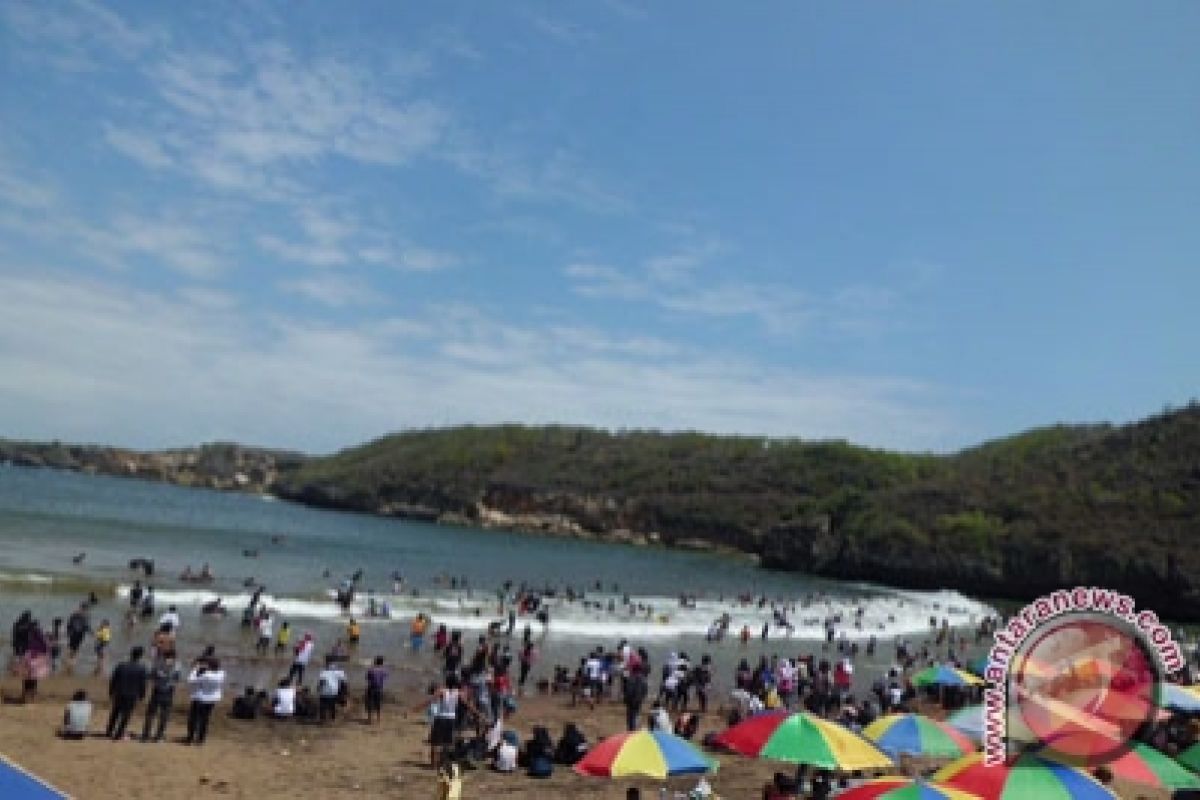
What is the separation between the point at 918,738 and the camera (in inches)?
585

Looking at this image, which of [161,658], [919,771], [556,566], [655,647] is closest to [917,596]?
[556,566]

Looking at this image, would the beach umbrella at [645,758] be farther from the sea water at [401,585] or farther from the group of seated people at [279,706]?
the sea water at [401,585]

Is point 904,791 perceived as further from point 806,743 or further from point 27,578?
point 27,578

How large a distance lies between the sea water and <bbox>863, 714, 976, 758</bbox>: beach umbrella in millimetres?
17137

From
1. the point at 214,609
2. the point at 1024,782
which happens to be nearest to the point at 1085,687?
the point at 1024,782

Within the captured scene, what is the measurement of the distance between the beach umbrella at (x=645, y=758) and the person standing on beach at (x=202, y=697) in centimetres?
731

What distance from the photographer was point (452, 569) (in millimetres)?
84688

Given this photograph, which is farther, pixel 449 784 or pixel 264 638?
pixel 264 638

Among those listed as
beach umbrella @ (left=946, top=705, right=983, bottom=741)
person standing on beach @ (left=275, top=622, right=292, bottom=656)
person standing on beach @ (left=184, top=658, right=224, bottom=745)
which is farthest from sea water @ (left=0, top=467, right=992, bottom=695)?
beach umbrella @ (left=946, top=705, right=983, bottom=741)

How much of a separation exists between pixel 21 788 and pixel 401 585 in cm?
5510

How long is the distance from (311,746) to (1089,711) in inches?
498

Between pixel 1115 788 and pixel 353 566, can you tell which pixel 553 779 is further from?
pixel 353 566
